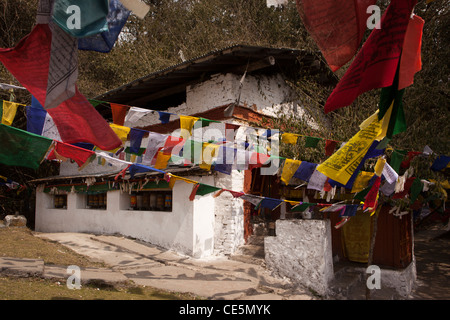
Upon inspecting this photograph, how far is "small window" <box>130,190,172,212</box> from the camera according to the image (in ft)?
32.7

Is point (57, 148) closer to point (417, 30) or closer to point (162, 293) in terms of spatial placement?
point (162, 293)

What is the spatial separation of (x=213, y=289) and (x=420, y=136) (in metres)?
6.01

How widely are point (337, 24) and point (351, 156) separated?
198 cm

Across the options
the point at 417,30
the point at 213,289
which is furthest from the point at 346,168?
the point at 213,289

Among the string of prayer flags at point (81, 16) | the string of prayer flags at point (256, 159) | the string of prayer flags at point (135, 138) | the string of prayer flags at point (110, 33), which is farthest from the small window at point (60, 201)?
the string of prayer flags at point (81, 16)

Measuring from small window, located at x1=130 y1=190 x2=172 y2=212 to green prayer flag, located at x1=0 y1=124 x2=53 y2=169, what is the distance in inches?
204

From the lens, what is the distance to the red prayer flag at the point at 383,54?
2.64 m

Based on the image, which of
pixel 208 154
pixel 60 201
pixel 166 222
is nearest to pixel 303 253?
pixel 208 154

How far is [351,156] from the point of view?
4.34m

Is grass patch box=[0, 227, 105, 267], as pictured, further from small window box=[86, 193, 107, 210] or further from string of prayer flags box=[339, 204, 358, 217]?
string of prayer flags box=[339, 204, 358, 217]

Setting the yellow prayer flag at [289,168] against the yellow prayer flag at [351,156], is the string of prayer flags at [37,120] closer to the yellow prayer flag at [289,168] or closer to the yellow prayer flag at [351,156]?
the yellow prayer flag at [289,168]

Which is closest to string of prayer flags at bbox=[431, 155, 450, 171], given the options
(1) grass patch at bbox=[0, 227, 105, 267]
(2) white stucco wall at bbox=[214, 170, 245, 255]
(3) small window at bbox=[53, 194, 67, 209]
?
(2) white stucco wall at bbox=[214, 170, 245, 255]

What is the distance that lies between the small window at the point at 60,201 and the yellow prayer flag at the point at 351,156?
44.6ft

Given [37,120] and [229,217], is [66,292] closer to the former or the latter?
[37,120]
